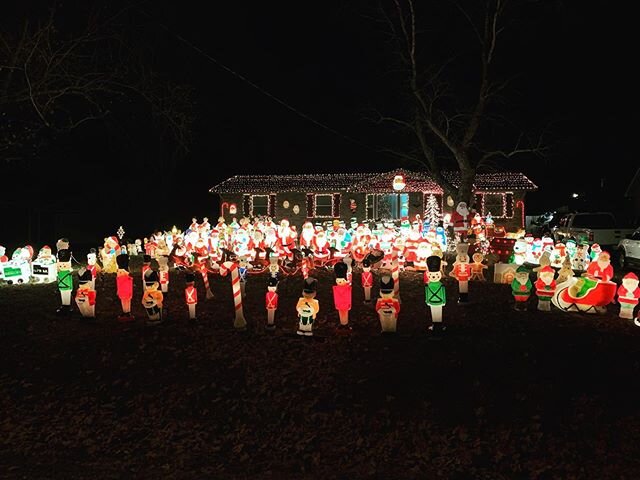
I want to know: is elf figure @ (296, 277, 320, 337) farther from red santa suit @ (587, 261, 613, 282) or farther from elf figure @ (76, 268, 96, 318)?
red santa suit @ (587, 261, 613, 282)

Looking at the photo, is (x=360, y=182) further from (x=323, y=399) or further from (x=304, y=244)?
(x=323, y=399)

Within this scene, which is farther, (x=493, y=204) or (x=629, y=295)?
(x=493, y=204)

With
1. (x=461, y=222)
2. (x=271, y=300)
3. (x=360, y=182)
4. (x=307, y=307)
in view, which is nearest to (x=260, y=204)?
(x=360, y=182)

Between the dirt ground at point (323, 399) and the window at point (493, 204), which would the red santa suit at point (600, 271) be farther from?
the window at point (493, 204)

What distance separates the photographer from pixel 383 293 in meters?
8.48

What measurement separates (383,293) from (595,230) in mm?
16381

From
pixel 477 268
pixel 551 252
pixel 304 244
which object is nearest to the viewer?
pixel 477 268

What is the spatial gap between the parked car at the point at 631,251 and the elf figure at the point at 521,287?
8.52m

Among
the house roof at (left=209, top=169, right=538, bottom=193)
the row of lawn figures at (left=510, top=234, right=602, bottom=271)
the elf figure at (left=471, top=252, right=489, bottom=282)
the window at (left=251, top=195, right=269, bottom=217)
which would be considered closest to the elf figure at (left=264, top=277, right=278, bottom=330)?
the elf figure at (left=471, top=252, right=489, bottom=282)

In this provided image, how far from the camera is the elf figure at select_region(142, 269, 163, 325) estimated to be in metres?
9.16

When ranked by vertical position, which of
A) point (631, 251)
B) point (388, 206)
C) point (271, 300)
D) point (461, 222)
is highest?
point (388, 206)

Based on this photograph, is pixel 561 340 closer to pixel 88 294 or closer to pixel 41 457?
pixel 41 457

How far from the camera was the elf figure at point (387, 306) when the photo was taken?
8.41 meters

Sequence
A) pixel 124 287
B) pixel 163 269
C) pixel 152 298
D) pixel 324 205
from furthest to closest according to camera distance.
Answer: pixel 324 205, pixel 163 269, pixel 124 287, pixel 152 298
